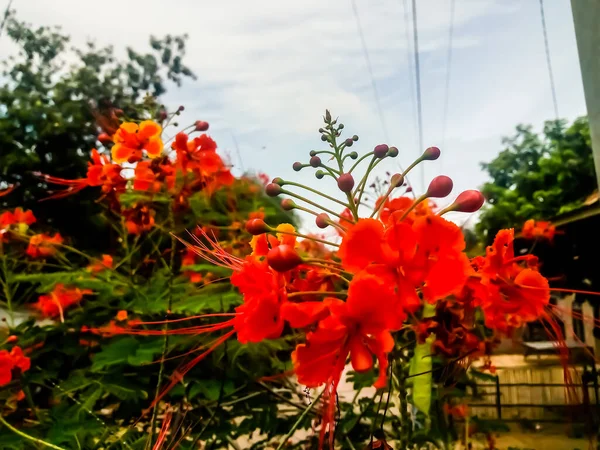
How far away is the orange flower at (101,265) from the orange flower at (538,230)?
88cm

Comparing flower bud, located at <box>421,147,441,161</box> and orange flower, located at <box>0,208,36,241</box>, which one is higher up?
orange flower, located at <box>0,208,36,241</box>

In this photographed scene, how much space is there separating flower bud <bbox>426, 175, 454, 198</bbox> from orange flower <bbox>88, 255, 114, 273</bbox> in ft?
2.85

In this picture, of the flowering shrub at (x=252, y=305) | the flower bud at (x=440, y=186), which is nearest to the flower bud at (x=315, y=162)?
the flowering shrub at (x=252, y=305)

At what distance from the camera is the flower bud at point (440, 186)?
418mm

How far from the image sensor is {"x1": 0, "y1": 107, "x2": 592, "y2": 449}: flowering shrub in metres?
0.37

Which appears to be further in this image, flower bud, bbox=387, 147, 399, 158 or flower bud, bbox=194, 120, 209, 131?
flower bud, bbox=194, 120, 209, 131

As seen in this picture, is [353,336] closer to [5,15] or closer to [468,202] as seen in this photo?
[468,202]

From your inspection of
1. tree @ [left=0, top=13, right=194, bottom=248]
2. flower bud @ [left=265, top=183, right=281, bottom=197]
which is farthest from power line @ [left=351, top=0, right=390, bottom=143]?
tree @ [left=0, top=13, right=194, bottom=248]

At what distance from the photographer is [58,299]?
1.23m

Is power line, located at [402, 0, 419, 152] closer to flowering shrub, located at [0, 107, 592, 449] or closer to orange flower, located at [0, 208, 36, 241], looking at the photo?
flowering shrub, located at [0, 107, 592, 449]

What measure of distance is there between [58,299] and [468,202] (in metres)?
1.06

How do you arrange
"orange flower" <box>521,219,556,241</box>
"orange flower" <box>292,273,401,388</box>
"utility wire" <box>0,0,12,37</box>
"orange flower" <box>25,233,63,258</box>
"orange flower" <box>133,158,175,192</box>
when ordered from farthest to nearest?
"utility wire" <box>0,0,12,37</box> → "orange flower" <box>25,233,63,258</box> → "orange flower" <box>521,219,556,241</box> → "orange flower" <box>133,158,175,192</box> → "orange flower" <box>292,273,401,388</box>

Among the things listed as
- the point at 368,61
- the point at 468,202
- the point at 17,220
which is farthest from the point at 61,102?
the point at 468,202

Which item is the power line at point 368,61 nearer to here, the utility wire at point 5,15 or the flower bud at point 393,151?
the flower bud at point 393,151
